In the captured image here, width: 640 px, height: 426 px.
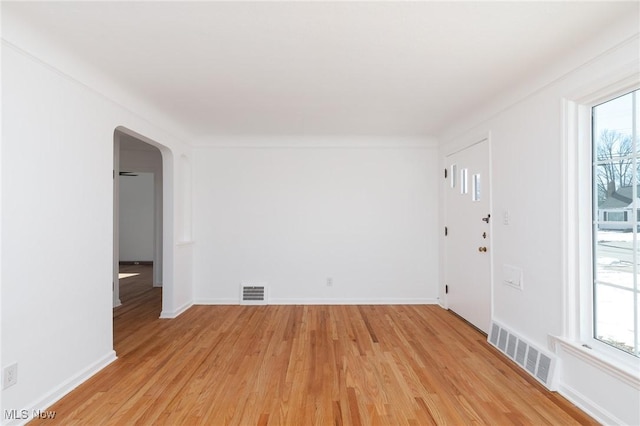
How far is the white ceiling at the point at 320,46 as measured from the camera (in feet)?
5.71

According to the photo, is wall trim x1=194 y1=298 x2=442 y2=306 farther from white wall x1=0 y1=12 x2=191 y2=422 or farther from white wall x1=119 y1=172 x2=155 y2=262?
white wall x1=119 y1=172 x2=155 y2=262

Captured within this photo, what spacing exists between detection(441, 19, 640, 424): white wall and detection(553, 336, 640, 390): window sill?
0.11ft

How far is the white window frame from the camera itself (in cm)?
219

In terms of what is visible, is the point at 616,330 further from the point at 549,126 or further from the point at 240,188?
the point at 240,188

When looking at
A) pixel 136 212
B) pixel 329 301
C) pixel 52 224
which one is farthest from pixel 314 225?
pixel 136 212

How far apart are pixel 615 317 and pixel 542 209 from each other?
0.86 meters

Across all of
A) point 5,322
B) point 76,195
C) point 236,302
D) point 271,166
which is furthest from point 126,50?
point 236,302

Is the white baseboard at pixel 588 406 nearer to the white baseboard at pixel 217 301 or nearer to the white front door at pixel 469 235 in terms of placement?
the white front door at pixel 469 235

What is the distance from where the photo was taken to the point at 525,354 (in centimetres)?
260

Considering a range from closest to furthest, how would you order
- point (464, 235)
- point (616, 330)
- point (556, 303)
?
point (616, 330) < point (556, 303) < point (464, 235)

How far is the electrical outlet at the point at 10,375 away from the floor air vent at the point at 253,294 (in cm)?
277

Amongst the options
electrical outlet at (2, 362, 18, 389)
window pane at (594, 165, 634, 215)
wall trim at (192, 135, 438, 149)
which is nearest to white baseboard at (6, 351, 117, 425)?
electrical outlet at (2, 362, 18, 389)

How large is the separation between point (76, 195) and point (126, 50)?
44.7 inches

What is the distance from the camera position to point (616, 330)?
2006 mm
